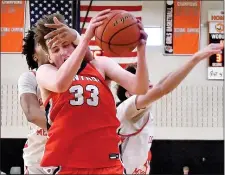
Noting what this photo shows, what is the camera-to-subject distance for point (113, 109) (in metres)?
2.18

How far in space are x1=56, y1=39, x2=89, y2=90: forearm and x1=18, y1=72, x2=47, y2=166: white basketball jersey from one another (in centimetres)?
98

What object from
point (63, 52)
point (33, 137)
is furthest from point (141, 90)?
point (33, 137)

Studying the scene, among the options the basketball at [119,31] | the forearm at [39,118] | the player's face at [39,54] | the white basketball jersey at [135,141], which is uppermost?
the basketball at [119,31]

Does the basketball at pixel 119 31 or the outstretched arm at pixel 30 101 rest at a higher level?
the basketball at pixel 119 31

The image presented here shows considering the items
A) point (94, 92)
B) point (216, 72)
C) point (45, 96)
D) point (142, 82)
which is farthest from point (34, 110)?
point (216, 72)

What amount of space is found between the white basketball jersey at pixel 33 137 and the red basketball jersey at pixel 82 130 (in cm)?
79

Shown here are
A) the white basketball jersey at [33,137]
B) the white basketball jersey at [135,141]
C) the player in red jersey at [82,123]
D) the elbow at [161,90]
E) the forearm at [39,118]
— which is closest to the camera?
the player in red jersey at [82,123]

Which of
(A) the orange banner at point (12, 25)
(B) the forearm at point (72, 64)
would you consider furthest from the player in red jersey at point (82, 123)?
(A) the orange banner at point (12, 25)

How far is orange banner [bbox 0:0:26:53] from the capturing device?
27.5 ft

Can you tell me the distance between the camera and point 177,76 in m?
2.34

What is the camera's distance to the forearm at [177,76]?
2211mm

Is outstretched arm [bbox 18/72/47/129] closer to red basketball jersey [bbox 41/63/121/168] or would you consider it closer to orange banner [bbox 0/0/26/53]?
red basketball jersey [bbox 41/63/121/168]

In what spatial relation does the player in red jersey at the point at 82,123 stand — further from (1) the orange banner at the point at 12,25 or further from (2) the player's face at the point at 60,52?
(1) the orange banner at the point at 12,25

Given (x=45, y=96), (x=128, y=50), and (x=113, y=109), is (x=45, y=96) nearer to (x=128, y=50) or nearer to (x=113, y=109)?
(x=113, y=109)
